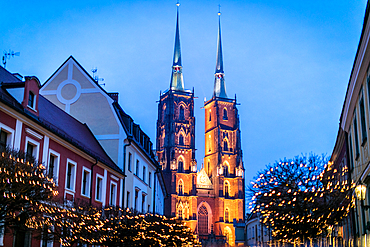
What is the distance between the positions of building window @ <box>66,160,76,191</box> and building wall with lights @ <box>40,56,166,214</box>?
287 inches

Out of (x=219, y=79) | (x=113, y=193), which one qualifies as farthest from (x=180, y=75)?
(x=113, y=193)

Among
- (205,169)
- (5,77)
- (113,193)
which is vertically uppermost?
(205,169)

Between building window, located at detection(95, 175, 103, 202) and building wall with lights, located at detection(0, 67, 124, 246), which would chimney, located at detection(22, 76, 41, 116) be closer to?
building wall with lights, located at detection(0, 67, 124, 246)

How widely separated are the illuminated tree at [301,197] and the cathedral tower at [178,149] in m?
79.4

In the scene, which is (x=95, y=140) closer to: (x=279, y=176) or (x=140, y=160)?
(x=140, y=160)

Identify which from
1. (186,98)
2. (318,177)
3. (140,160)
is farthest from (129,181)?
(186,98)

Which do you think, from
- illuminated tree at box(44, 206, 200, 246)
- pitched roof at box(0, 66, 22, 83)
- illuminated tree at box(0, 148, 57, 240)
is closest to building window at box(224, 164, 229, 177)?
illuminated tree at box(44, 206, 200, 246)

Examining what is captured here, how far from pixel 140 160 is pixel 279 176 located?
17183 millimetres

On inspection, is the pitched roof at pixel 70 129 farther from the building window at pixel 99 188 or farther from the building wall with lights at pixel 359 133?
the building wall with lights at pixel 359 133

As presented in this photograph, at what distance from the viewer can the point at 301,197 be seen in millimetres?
20609

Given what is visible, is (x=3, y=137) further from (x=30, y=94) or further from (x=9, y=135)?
(x=30, y=94)

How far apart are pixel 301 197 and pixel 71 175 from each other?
11829 millimetres

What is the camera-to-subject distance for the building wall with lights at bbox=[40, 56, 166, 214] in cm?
3209

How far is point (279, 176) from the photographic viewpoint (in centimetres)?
2152
